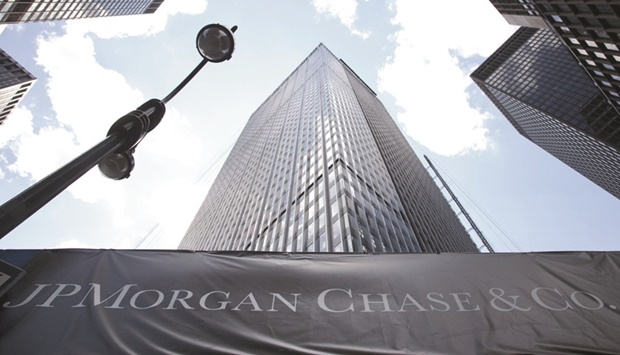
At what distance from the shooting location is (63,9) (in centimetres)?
7288

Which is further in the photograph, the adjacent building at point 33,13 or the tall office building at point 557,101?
the tall office building at point 557,101

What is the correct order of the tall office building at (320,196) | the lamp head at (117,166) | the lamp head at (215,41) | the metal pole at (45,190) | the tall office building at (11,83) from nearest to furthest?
1. the metal pole at (45,190)
2. the lamp head at (117,166)
3. the lamp head at (215,41)
4. the tall office building at (320,196)
5. the tall office building at (11,83)

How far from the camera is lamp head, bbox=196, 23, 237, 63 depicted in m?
6.53

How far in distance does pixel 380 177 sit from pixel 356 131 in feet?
44.0

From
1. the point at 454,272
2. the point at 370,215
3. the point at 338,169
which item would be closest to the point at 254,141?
the point at 338,169

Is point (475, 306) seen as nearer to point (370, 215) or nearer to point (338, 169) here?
point (370, 215)

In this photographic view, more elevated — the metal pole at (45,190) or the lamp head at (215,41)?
the lamp head at (215,41)

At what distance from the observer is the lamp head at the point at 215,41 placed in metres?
6.53

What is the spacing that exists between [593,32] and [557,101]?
51779mm

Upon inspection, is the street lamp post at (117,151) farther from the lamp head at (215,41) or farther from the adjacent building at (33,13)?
the adjacent building at (33,13)

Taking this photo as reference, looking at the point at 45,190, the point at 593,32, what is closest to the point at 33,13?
the point at 45,190

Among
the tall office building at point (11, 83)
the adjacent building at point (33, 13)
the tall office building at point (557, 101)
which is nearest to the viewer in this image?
the adjacent building at point (33, 13)

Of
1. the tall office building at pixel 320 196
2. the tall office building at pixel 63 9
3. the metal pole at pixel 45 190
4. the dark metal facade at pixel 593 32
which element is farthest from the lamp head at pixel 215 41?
the tall office building at pixel 63 9

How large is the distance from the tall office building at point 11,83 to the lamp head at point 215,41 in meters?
114
